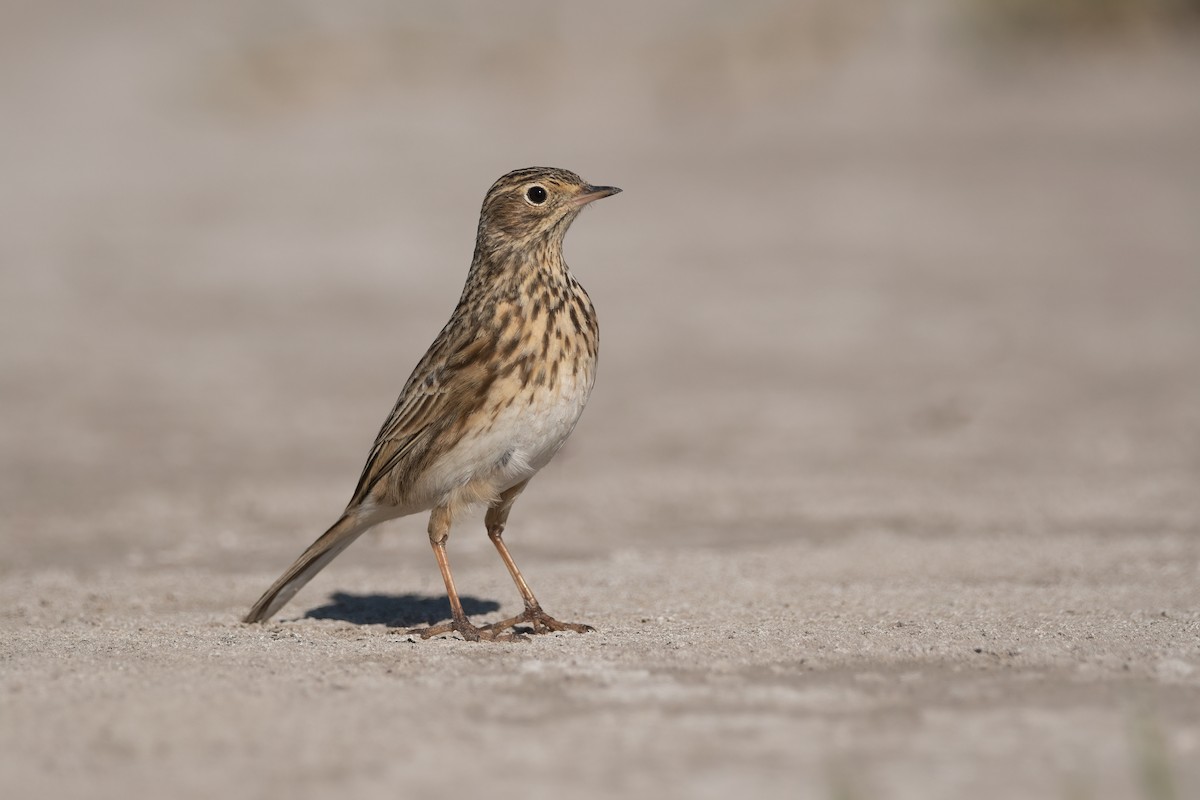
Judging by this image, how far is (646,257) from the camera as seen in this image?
19.4 m

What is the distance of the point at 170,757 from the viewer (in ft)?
15.9

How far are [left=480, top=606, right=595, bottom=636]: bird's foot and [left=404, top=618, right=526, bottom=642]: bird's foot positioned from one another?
4cm

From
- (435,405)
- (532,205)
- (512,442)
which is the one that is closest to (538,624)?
(512,442)

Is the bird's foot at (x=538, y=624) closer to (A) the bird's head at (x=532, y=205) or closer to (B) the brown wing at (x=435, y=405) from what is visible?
(B) the brown wing at (x=435, y=405)

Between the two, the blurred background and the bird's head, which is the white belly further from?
the blurred background

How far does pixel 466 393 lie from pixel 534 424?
0.33 m

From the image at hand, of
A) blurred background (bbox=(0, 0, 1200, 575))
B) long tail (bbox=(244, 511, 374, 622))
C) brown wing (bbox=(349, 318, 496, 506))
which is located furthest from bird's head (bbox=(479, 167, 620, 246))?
blurred background (bbox=(0, 0, 1200, 575))

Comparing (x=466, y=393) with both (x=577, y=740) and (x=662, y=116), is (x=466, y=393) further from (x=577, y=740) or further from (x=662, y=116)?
(x=662, y=116)

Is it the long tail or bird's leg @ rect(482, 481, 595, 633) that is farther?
the long tail

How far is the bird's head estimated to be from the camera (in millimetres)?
7395

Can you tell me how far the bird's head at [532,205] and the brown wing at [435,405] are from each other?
47 centimetres

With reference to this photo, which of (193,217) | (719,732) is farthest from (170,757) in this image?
(193,217)

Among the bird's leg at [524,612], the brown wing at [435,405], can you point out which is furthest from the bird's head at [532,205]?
the bird's leg at [524,612]

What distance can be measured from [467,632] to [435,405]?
97 cm
